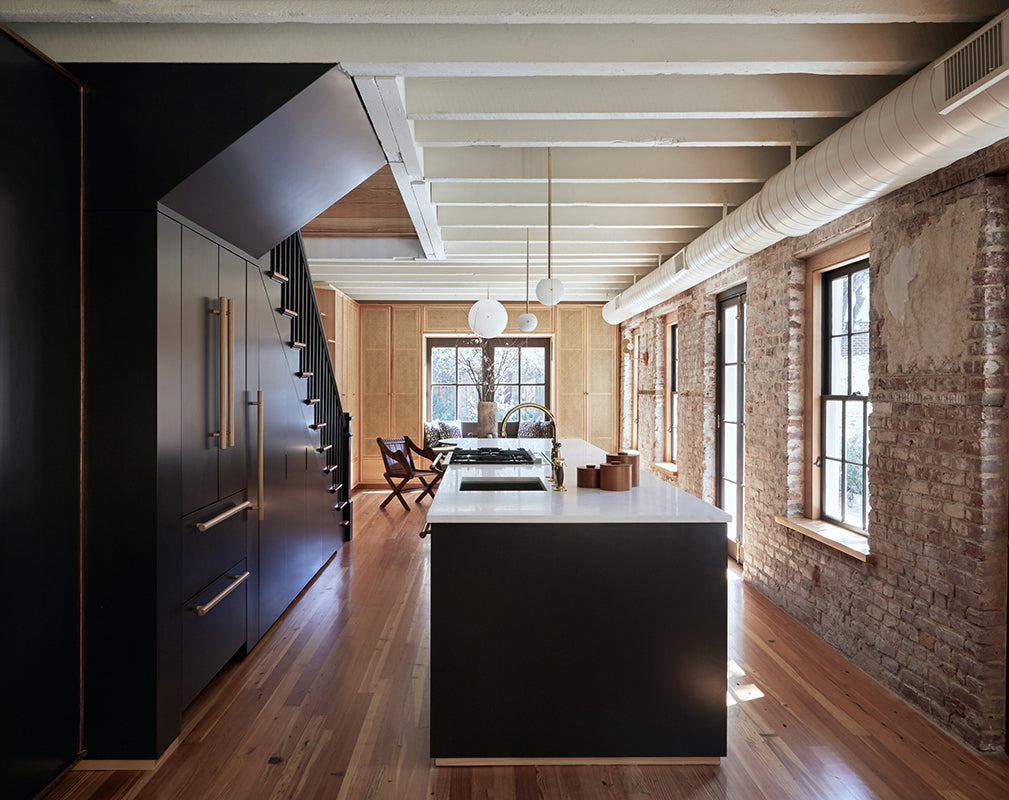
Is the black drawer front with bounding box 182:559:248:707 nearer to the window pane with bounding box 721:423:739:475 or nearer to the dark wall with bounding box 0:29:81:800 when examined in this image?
the dark wall with bounding box 0:29:81:800

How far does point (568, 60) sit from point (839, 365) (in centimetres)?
277

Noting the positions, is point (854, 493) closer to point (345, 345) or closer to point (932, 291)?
point (932, 291)

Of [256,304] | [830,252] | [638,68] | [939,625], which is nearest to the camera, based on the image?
[638,68]

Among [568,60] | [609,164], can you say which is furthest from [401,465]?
[568,60]

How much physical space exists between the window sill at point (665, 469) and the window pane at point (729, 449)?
3.56 ft

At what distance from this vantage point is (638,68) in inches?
102

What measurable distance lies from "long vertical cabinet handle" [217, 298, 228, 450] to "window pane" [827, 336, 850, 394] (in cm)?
363

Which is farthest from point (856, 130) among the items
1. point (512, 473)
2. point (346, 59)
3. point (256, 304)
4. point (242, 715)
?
point (242, 715)

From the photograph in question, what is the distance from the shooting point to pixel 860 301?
4.01m

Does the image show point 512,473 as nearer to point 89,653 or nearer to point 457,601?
point 457,601

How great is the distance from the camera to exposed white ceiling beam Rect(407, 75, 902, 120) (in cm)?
302

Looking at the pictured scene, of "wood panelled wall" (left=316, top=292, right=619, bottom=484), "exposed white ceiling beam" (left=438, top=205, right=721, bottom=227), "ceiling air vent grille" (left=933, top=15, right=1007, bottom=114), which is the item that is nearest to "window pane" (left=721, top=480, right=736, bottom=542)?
"exposed white ceiling beam" (left=438, top=205, right=721, bottom=227)

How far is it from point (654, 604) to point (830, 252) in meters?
2.76

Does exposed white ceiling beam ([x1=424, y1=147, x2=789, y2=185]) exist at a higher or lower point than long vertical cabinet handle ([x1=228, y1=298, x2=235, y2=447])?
higher
